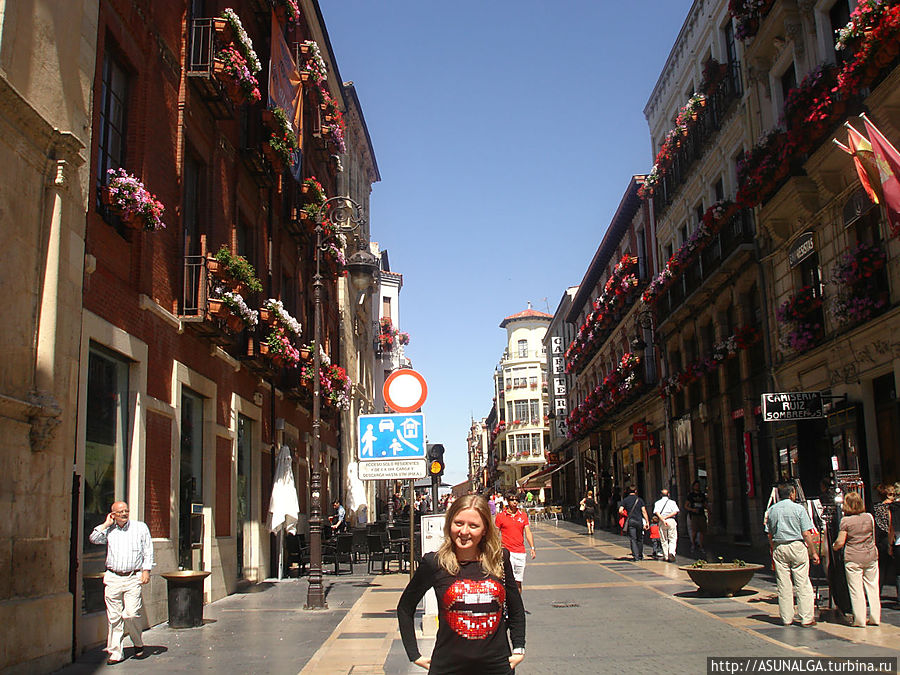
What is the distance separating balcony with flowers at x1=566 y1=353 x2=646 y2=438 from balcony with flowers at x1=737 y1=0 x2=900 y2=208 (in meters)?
14.8

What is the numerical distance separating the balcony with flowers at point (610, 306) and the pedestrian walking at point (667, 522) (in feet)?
57.6

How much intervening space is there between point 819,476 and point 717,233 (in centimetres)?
806

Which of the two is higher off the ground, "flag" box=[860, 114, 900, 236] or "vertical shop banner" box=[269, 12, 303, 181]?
"vertical shop banner" box=[269, 12, 303, 181]

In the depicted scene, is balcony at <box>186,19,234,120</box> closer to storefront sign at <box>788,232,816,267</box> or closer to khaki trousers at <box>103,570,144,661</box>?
khaki trousers at <box>103,570,144,661</box>

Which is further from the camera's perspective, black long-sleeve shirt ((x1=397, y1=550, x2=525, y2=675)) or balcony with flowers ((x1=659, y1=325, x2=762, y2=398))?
balcony with flowers ((x1=659, y1=325, x2=762, y2=398))

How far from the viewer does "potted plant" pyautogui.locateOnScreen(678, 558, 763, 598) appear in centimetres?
1323

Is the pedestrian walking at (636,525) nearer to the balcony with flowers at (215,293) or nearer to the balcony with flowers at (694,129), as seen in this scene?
the balcony with flowers at (215,293)

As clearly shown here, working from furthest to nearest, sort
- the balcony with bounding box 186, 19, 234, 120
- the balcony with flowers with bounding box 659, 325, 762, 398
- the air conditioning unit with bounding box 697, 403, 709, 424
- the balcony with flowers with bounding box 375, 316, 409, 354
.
→ the balcony with flowers with bounding box 375, 316, 409, 354 → the air conditioning unit with bounding box 697, 403, 709, 424 → the balcony with flowers with bounding box 659, 325, 762, 398 → the balcony with bounding box 186, 19, 234, 120

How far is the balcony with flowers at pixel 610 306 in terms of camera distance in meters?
37.0

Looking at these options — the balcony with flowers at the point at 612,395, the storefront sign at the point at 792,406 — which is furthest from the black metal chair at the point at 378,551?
the balcony with flowers at the point at 612,395

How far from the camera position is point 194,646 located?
10.4 m

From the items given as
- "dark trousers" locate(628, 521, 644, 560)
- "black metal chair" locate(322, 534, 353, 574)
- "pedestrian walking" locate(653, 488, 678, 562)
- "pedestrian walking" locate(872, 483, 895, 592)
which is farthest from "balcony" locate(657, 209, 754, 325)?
"black metal chair" locate(322, 534, 353, 574)

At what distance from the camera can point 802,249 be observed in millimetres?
18594

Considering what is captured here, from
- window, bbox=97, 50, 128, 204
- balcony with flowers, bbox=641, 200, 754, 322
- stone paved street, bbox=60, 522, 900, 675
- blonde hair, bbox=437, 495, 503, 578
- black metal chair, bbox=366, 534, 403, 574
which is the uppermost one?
balcony with flowers, bbox=641, 200, 754, 322
